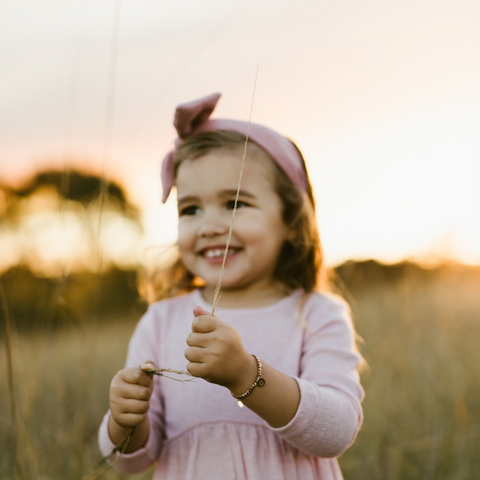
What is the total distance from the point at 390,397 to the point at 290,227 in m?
1.24

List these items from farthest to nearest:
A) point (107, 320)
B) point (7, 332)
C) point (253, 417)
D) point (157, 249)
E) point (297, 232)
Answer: point (107, 320) < point (157, 249) < point (297, 232) < point (253, 417) < point (7, 332)

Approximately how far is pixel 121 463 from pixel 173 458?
6.0 inches

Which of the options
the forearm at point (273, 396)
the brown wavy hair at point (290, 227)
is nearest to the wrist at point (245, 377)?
the forearm at point (273, 396)

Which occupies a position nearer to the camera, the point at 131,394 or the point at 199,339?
the point at 199,339

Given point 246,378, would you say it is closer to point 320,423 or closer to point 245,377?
point 245,377

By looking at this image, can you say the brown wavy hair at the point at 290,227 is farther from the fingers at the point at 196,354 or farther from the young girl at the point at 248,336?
the fingers at the point at 196,354

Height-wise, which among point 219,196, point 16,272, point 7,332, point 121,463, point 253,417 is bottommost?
point 121,463

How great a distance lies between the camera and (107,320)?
8.65 meters

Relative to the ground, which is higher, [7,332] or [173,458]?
[7,332]

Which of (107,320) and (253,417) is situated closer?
(253,417)

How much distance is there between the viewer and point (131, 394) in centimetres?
120

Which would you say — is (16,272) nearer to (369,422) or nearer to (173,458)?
(173,458)

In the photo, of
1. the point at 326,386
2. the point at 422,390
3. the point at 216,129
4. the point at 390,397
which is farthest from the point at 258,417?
the point at 422,390

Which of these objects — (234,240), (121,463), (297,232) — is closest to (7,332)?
(121,463)
